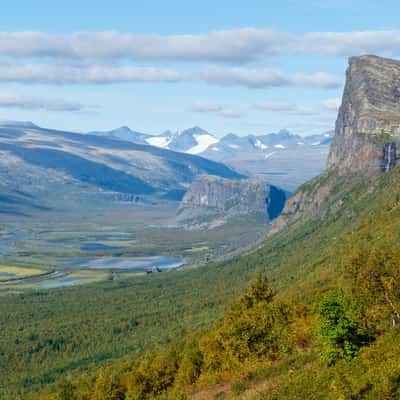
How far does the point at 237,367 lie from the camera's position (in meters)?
95.1

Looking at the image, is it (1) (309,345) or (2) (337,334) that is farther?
(1) (309,345)

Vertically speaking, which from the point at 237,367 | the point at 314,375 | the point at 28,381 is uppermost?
the point at 314,375

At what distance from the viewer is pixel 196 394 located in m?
89.3

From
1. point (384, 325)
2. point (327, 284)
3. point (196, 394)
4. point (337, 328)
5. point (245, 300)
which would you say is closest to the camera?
point (337, 328)

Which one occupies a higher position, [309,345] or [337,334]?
[337,334]

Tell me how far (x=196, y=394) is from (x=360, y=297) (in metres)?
25.2

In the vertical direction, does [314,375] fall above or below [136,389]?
above

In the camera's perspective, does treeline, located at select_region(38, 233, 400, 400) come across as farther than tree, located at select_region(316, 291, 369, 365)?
No

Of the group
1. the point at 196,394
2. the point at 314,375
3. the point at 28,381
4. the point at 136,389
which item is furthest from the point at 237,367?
the point at 28,381

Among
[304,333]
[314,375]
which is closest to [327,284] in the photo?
[304,333]

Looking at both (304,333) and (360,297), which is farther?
(304,333)

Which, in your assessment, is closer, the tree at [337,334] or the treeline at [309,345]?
the treeline at [309,345]

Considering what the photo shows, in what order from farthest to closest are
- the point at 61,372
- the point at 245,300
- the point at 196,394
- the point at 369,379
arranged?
the point at 61,372, the point at 245,300, the point at 196,394, the point at 369,379

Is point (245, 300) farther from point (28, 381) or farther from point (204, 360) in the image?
point (28, 381)
